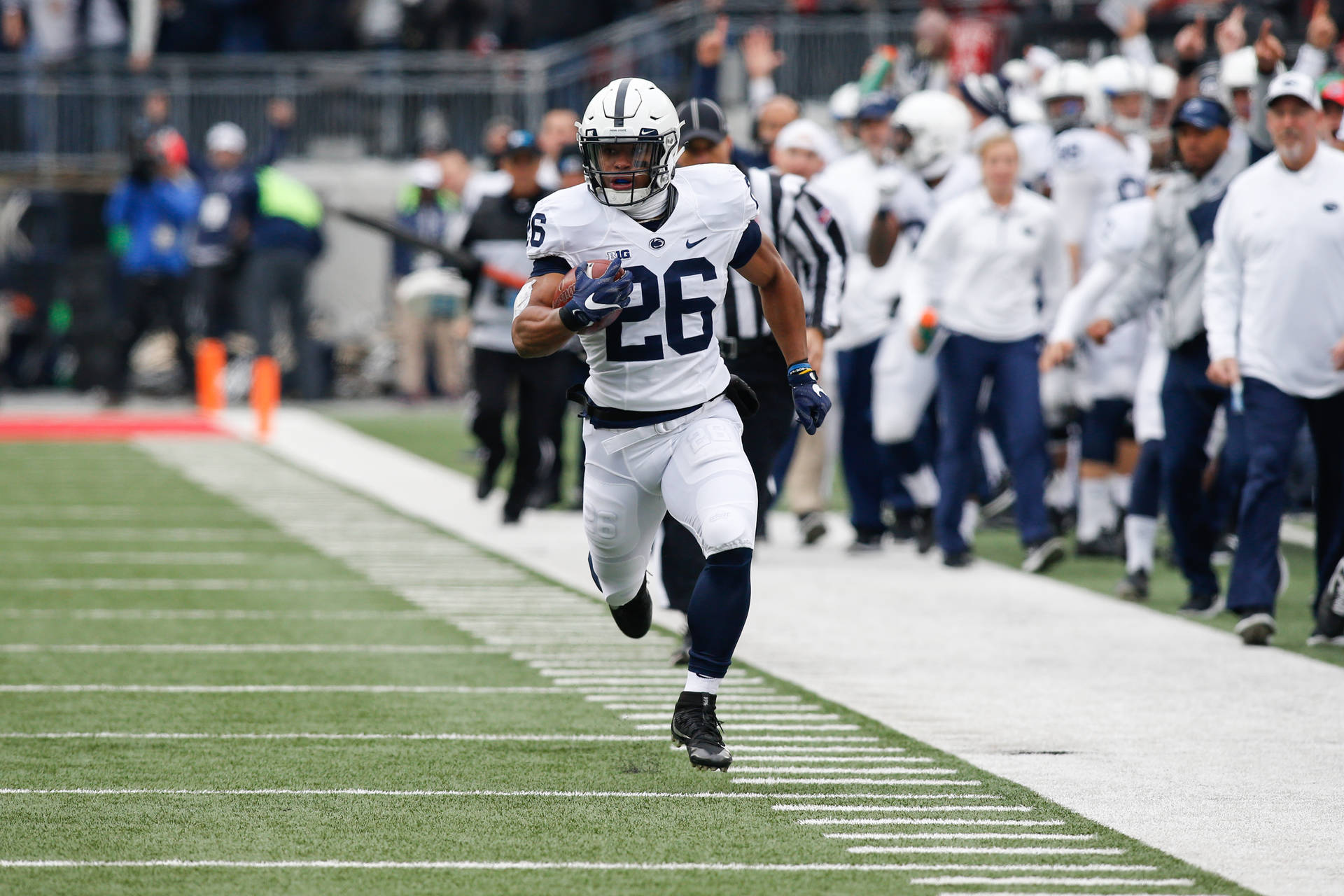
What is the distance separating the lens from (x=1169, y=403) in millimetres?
9039

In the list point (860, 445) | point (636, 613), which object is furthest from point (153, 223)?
point (636, 613)

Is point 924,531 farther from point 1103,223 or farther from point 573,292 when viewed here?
point 573,292

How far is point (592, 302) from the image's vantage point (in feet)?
18.6

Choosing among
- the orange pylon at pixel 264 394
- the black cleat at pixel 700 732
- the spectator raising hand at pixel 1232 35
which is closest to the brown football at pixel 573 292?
the black cleat at pixel 700 732

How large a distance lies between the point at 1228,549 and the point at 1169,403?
8.07 feet

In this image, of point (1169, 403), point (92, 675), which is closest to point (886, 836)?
point (92, 675)

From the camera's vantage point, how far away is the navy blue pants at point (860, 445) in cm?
1110

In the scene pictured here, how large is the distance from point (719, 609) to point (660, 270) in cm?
95

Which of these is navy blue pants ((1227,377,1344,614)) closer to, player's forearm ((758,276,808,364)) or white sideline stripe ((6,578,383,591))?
player's forearm ((758,276,808,364))

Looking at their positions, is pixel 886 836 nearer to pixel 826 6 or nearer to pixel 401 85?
pixel 826 6

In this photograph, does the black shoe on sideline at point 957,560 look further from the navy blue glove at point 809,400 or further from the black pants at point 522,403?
the navy blue glove at point 809,400

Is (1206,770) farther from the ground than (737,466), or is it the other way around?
(737,466)

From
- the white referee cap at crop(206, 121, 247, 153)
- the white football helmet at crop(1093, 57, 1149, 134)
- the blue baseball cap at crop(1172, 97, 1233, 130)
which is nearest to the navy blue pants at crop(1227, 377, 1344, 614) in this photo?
the blue baseball cap at crop(1172, 97, 1233, 130)

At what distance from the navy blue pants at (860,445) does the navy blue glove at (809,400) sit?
4799mm
